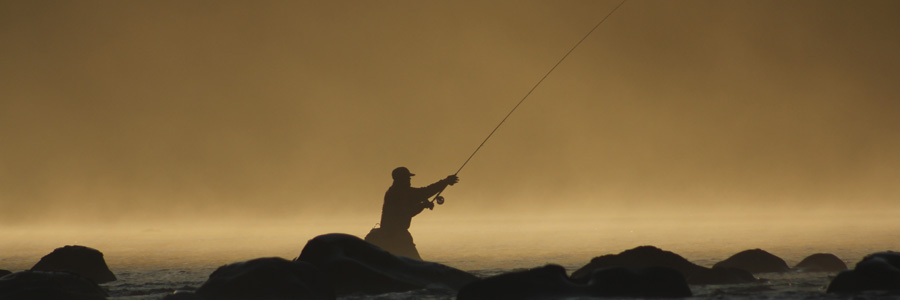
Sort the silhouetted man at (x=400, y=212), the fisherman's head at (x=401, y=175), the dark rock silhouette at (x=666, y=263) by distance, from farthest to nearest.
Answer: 1. the fisherman's head at (x=401, y=175)
2. the silhouetted man at (x=400, y=212)
3. the dark rock silhouette at (x=666, y=263)

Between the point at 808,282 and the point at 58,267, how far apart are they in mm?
22015

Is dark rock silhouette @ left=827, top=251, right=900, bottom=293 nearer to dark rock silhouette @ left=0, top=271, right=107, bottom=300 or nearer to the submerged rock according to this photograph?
the submerged rock

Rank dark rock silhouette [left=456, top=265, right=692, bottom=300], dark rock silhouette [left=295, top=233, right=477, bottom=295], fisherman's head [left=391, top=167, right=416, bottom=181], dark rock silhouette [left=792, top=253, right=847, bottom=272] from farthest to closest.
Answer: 1. fisherman's head [left=391, top=167, right=416, bottom=181]
2. dark rock silhouette [left=792, top=253, right=847, bottom=272]
3. dark rock silhouette [left=295, top=233, right=477, bottom=295]
4. dark rock silhouette [left=456, top=265, right=692, bottom=300]

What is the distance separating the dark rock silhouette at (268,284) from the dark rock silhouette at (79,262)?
983 centimetres

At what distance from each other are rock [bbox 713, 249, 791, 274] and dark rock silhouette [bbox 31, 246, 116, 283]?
1956cm

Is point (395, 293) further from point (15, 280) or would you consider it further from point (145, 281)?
point (145, 281)

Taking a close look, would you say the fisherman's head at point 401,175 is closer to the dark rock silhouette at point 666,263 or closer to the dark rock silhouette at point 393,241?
the dark rock silhouette at point 393,241

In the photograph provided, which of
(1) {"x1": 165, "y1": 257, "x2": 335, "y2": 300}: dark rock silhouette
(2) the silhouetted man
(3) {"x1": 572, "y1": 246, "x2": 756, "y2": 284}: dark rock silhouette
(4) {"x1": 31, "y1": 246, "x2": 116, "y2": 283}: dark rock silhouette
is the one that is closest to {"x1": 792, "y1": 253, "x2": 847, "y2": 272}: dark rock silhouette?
(3) {"x1": 572, "y1": 246, "x2": 756, "y2": 284}: dark rock silhouette

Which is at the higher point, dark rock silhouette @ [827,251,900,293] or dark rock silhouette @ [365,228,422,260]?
dark rock silhouette @ [365,228,422,260]

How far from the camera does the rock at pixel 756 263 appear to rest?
109 ft

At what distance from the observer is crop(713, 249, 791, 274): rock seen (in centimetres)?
3316

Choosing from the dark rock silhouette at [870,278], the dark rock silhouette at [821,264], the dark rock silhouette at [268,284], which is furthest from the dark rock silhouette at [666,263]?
the dark rock silhouette at [268,284]

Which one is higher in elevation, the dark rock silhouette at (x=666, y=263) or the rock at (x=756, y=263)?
the rock at (x=756, y=263)

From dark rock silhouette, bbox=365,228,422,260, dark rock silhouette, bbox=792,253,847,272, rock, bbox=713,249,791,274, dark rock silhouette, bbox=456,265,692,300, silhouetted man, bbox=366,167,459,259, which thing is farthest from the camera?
silhouetted man, bbox=366,167,459,259
